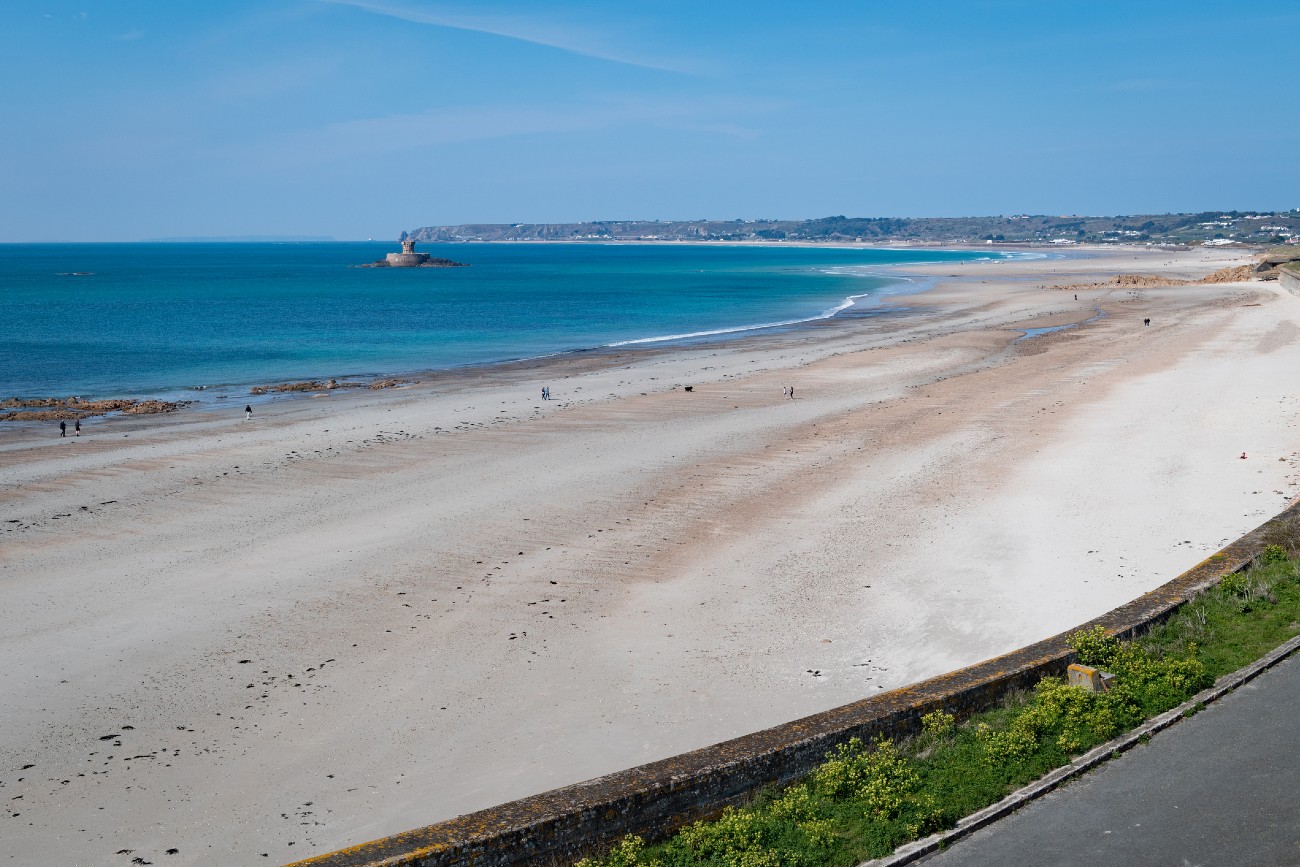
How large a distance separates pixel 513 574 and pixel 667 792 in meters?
9.21

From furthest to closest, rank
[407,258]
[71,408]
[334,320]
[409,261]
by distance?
[409,261] → [407,258] → [334,320] → [71,408]

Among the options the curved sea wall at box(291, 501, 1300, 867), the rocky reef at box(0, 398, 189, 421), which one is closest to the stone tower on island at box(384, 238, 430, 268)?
the rocky reef at box(0, 398, 189, 421)

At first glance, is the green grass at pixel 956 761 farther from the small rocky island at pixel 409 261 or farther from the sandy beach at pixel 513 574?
the small rocky island at pixel 409 261

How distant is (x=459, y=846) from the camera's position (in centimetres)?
634

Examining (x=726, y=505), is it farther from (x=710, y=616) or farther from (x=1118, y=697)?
(x=1118, y=697)

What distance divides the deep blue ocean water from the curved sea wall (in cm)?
3692

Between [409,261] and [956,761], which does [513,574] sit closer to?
[956,761]

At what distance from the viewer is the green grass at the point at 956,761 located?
21.9 ft

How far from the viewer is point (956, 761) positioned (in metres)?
7.70

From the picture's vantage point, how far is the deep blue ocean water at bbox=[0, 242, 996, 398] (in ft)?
151

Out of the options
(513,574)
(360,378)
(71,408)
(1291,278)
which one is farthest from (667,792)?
(1291,278)

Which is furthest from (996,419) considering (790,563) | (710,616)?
(710,616)

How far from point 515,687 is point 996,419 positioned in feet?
63.1

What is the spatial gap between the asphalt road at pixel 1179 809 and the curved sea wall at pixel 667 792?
1.29 meters
